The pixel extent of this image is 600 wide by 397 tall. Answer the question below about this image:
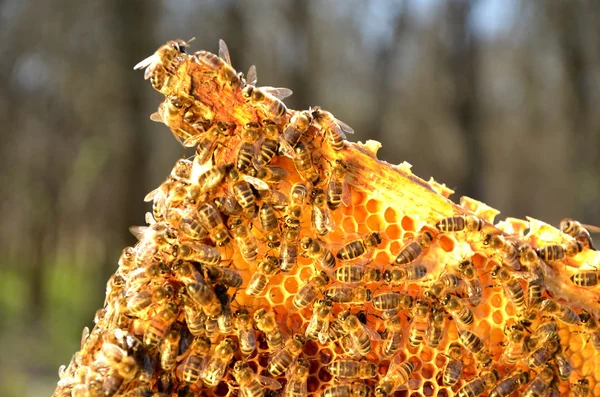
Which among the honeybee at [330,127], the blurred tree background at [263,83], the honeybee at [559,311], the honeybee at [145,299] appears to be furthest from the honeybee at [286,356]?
the blurred tree background at [263,83]

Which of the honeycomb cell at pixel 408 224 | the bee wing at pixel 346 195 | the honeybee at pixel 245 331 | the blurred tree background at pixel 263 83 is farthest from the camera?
the blurred tree background at pixel 263 83

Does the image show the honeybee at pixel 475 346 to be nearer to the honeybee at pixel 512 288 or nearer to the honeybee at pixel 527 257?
the honeybee at pixel 512 288

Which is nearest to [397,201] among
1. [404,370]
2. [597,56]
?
[404,370]

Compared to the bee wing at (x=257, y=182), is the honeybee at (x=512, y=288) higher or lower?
lower

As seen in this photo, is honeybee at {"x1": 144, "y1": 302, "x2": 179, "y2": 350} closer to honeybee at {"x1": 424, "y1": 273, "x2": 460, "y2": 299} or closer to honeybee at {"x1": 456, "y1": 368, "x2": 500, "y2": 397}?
honeybee at {"x1": 424, "y1": 273, "x2": 460, "y2": 299}

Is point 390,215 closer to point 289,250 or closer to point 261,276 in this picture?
point 289,250

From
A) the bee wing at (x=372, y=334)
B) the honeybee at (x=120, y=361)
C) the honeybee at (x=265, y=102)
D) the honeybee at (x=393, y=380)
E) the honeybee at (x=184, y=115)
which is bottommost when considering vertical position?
the honeybee at (x=120, y=361)
